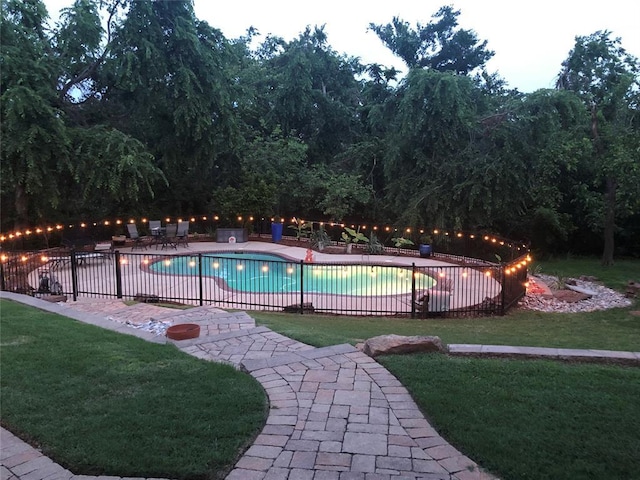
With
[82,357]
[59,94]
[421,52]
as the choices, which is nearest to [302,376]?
[82,357]

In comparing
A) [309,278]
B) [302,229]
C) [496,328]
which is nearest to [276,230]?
[302,229]

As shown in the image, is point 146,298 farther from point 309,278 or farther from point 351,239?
point 351,239

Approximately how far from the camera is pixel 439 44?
73.7 feet

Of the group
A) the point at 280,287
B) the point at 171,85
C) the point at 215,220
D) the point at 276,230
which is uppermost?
the point at 171,85

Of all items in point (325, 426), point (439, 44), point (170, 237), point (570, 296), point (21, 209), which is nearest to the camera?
point (325, 426)

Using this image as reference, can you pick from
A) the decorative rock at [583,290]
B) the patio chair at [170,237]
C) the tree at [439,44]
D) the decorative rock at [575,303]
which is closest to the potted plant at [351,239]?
the patio chair at [170,237]

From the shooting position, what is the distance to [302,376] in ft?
15.7

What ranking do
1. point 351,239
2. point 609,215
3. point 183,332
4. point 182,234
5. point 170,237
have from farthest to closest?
1. point 182,234
2. point 351,239
3. point 170,237
4. point 609,215
5. point 183,332

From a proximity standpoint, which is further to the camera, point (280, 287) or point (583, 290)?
point (280, 287)

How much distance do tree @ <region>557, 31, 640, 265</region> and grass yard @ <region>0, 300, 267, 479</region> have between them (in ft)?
45.1

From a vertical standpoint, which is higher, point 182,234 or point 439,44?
point 439,44

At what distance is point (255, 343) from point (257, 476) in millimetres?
3019

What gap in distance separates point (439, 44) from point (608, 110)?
8.51m

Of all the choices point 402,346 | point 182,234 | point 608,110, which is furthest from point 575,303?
point 182,234
